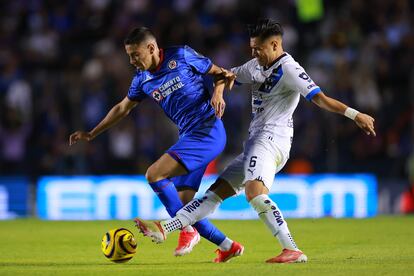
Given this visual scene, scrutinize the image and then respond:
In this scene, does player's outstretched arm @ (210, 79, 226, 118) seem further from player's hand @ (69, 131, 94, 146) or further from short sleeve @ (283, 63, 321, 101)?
player's hand @ (69, 131, 94, 146)

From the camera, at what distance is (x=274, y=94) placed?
30.5ft

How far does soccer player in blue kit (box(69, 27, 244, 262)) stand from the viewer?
9.13 meters

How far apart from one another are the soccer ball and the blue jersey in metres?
1.17

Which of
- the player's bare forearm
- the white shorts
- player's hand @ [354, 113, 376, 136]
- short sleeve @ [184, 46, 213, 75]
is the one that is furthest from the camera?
short sleeve @ [184, 46, 213, 75]

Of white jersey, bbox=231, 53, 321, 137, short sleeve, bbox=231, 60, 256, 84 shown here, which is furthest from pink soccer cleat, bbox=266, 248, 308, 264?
short sleeve, bbox=231, 60, 256, 84

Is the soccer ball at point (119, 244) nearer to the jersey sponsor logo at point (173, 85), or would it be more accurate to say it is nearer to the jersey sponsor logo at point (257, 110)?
the jersey sponsor logo at point (173, 85)

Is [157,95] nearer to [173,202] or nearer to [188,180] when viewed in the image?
[188,180]

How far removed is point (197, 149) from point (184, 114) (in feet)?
1.34

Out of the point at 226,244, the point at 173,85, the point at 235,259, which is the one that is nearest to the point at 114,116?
the point at 173,85

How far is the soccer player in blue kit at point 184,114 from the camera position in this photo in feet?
30.0

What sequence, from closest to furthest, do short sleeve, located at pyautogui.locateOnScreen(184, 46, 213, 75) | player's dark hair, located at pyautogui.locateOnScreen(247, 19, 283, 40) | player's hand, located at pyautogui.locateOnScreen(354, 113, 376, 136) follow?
1. player's hand, located at pyautogui.locateOnScreen(354, 113, 376, 136)
2. player's dark hair, located at pyautogui.locateOnScreen(247, 19, 283, 40)
3. short sleeve, located at pyautogui.locateOnScreen(184, 46, 213, 75)

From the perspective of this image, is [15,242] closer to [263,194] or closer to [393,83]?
[263,194]

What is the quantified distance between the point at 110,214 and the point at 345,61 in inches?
214

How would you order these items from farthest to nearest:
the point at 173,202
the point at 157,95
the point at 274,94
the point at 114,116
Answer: the point at 114,116
the point at 157,95
the point at 274,94
the point at 173,202
